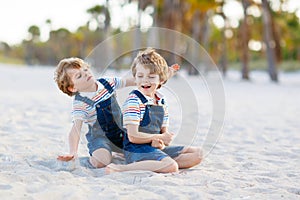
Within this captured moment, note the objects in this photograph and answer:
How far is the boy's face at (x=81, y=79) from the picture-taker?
3621mm

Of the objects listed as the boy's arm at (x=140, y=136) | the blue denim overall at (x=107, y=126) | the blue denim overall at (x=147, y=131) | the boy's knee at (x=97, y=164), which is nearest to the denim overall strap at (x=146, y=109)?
the blue denim overall at (x=147, y=131)

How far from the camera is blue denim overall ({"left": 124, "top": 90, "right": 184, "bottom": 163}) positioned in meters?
3.48

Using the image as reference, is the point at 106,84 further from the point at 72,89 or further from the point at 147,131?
the point at 147,131

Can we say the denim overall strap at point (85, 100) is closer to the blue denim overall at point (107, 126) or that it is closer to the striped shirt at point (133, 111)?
the blue denim overall at point (107, 126)

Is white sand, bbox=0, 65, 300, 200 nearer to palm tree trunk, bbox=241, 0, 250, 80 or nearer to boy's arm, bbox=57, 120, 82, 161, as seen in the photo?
boy's arm, bbox=57, 120, 82, 161

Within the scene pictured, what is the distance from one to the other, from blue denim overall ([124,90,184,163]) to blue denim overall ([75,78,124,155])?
0.66ft

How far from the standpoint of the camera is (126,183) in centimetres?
315

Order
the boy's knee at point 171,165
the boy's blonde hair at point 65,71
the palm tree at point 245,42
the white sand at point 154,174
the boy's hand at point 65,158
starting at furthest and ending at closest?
the palm tree at point 245,42
the boy's blonde hair at point 65,71
the boy's knee at point 171,165
the boy's hand at point 65,158
the white sand at point 154,174

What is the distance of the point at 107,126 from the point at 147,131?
17.1 inches

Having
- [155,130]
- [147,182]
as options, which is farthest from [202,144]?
[147,182]

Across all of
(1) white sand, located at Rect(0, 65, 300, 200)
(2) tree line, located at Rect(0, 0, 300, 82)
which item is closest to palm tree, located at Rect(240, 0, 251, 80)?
(2) tree line, located at Rect(0, 0, 300, 82)

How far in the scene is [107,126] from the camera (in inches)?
149

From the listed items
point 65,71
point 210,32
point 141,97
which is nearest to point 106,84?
point 65,71

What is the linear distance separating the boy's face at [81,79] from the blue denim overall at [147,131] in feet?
1.39
